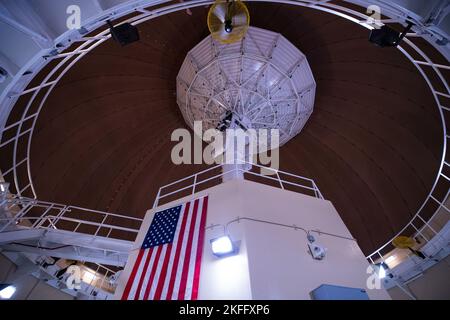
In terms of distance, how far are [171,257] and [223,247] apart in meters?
1.17

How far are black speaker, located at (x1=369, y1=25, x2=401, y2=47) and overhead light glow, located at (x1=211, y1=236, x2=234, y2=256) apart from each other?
4237mm

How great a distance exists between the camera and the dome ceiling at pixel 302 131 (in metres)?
7.27

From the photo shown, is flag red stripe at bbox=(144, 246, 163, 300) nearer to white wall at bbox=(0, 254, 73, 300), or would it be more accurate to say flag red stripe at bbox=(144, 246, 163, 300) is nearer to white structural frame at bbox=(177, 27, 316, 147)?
white wall at bbox=(0, 254, 73, 300)

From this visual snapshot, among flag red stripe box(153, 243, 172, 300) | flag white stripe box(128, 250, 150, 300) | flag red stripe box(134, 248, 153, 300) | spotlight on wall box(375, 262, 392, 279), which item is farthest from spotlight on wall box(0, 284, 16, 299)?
spotlight on wall box(375, 262, 392, 279)

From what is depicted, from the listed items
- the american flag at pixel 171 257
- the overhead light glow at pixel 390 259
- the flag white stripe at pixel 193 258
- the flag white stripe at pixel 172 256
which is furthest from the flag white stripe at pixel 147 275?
the overhead light glow at pixel 390 259

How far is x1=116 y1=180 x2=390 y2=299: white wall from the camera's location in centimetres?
310

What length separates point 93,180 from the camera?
347 inches

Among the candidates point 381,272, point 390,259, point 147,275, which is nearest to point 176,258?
point 147,275

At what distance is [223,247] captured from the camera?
3.35 metres

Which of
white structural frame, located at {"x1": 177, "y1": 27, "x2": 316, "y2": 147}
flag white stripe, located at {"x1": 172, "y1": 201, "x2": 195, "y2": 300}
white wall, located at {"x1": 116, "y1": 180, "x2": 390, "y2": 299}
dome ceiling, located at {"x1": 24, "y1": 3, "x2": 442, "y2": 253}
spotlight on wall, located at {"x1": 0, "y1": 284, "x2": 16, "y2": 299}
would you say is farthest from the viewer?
white structural frame, located at {"x1": 177, "y1": 27, "x2": 316, "y2": 147}

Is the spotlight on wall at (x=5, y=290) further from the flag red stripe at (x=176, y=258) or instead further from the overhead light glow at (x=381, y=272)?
the overhead light glow at (x=381, y=272)

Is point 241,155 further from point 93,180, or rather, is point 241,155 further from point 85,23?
point 93,180
